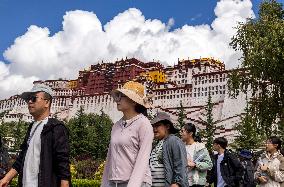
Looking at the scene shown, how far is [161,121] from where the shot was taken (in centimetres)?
471

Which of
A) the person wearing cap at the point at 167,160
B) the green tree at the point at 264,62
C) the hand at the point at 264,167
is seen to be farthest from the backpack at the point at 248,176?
the green tree at the point at 264,62

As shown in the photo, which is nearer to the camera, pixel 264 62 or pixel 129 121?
pixel 129 121

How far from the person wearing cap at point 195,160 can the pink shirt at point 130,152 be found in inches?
90.6

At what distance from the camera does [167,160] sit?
446 cm

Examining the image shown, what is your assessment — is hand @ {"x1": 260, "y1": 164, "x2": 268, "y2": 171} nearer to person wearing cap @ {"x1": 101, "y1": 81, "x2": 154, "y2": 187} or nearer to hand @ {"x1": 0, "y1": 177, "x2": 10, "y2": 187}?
person wearing cap @ {"x1": 101, "y1": 81, "x2": 154, "y2": 187}

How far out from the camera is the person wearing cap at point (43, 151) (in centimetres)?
391

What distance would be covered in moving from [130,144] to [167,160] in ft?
2.70

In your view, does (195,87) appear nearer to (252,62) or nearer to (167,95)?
(167,95)

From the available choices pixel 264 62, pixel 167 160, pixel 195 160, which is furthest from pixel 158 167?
pixel 264 62

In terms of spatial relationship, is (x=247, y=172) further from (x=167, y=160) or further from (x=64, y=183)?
(x=64, y=183)

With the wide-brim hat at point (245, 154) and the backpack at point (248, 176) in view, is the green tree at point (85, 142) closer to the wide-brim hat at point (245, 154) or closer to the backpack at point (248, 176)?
the wide-brim hat at point (245, 154)

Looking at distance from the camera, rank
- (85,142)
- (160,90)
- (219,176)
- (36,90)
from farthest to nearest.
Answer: (160,90)
(85,142)
(219,176)
(36,90)

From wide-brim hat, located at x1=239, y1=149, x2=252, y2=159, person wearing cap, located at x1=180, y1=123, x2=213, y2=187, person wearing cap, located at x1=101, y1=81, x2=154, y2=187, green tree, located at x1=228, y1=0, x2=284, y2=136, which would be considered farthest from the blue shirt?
green tree, located at x1=228, y1=0, x2=284, y2=136

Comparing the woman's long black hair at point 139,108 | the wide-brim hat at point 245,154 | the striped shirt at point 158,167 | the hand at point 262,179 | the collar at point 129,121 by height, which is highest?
the woman's long black hair at point 139,108
